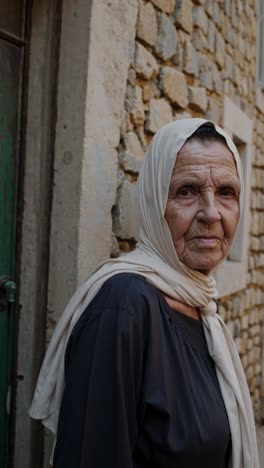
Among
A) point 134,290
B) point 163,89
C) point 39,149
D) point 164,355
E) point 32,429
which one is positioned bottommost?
point 32,429

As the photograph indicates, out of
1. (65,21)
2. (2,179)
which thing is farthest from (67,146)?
(65,21)

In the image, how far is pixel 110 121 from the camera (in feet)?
7.00

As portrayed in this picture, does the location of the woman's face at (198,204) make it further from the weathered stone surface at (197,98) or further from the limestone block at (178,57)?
the weathered stone surface at (197,98)

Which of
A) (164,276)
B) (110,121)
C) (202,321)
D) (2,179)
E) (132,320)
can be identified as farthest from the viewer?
(110,121)

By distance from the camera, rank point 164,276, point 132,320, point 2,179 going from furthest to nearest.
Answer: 1. point 2,179
2. point 164,276
3. point 132,320

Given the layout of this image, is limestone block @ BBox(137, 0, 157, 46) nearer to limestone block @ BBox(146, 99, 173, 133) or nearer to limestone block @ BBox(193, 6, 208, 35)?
limestone block @ BBox(146, 99, 173, 133)

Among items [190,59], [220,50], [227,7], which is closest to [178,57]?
[190,59]

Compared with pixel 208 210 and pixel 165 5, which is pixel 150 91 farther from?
pixel 208 210

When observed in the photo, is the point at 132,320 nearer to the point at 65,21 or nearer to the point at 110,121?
the point at 110,121

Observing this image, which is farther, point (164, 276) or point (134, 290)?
point (164, 276)

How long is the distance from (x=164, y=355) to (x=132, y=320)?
0.47ft

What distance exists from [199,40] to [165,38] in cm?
59

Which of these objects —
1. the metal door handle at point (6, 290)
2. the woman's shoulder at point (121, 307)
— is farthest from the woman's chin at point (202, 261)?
the metal door handle at point (6, 290)

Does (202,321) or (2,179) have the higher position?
(2,179)
